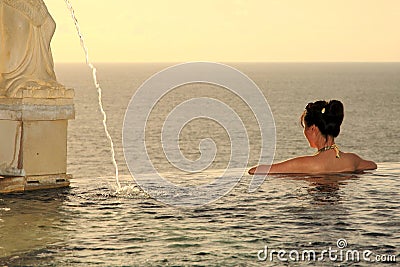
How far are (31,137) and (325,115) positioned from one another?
3.64 metres

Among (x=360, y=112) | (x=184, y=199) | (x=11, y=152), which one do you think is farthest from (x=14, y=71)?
(x=360, y=112)

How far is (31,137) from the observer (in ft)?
39.2

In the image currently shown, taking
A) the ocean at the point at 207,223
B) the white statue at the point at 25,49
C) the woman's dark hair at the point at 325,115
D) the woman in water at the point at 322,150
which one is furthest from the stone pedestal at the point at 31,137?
the woman's dark hair at the point at 325,115

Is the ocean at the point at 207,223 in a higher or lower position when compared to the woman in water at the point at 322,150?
lower

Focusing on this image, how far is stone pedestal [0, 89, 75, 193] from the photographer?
11.8 meters

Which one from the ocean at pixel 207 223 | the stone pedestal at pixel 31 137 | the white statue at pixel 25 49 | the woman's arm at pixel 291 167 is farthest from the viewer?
the woman's arm at pixel 291 167

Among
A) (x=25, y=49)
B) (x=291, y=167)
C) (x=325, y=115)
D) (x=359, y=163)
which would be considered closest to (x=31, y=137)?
(x=25, y=49)

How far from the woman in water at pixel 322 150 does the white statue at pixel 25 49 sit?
2.98 metres

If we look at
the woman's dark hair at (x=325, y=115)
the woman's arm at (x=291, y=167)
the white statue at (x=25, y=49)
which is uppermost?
the white statue at (x=25, y=49)

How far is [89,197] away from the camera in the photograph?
11594mm

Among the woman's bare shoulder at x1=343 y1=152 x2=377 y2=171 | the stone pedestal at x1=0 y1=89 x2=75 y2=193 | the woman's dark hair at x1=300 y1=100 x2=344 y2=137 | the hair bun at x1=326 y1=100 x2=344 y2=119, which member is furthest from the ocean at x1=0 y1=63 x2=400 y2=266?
the hair bun at x1=326 y1=100 x2=344 y2=119

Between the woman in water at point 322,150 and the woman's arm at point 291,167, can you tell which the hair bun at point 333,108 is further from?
the woman's arm at point 291,167

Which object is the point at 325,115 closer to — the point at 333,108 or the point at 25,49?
the point at 333,108

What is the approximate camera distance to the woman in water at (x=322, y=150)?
11.8 m
